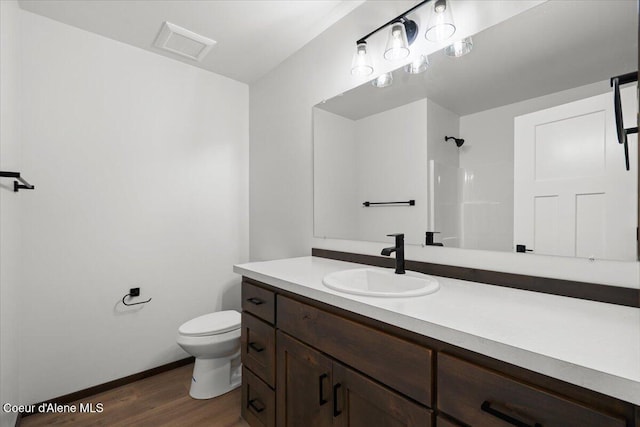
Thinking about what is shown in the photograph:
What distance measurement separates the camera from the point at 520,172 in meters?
1.17

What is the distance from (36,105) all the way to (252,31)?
56.6 inches

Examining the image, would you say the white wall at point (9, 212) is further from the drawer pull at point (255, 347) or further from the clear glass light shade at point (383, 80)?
the clear glass light shade at point (383, 80)

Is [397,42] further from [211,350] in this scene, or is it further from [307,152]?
[211,350]

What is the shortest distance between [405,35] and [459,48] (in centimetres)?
29

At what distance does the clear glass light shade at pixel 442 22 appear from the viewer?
1.27m

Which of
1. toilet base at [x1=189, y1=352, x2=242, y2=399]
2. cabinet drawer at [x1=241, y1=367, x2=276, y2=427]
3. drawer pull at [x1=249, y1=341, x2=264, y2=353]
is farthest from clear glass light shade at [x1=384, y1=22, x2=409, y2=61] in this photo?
toilet base at [x1=189, y1=352, x2=242, y2=399]

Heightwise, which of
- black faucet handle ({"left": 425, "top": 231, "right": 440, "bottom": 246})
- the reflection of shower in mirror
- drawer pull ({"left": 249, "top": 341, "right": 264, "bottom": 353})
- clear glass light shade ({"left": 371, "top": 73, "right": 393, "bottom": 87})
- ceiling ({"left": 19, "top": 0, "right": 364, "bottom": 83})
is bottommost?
drawer pull ({"left": 249, "top": 341, "right": 264, "bottom": 353})

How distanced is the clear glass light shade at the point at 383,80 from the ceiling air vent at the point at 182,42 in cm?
130

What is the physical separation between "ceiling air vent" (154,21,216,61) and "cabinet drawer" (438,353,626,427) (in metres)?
2.40

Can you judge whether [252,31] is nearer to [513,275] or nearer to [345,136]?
[345,136]

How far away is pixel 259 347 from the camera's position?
1.51 m

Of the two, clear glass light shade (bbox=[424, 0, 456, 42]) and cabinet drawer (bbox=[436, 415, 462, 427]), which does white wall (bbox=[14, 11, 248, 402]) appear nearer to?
clear glass light shade (bbox=[424, 0, 456, 42])

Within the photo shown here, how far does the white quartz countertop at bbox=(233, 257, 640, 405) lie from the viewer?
1.83 ft

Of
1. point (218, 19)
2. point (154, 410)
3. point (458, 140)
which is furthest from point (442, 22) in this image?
point (154, 410)
